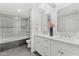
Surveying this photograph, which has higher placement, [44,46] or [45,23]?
[45,23]

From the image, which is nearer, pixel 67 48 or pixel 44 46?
pixel 67 48

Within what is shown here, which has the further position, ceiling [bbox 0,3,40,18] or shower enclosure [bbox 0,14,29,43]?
shower enclosure [bbox 0,14,29,43]

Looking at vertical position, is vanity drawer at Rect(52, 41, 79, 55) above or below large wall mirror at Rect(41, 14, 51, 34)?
below

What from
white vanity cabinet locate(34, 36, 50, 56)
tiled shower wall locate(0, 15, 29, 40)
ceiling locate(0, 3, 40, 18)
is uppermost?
ceiling locate(0, 3, 40, 18)

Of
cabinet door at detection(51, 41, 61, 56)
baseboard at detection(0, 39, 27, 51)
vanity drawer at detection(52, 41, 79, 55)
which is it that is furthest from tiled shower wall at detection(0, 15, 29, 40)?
vanity drawer at detection(52, 41, 79, 55)

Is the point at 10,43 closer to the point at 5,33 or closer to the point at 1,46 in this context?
the point at 1,46

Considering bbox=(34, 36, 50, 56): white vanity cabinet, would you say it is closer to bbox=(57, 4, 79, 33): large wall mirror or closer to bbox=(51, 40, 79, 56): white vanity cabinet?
bbox=(51, 40, 79, 56): white vanity cabinet

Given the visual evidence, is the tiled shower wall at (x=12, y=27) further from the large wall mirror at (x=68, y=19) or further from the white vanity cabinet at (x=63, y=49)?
the white vanity cabinet at (x=63, y=49)

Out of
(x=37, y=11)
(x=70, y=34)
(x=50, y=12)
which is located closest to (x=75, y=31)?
(x=70, y=34)

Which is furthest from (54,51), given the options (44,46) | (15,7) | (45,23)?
(15,7)

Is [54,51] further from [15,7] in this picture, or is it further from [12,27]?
[12,27]

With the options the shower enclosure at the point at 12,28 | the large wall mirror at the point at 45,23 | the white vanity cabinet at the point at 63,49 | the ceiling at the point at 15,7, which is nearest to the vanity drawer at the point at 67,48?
the white vanity cabinet at the point at 63,49

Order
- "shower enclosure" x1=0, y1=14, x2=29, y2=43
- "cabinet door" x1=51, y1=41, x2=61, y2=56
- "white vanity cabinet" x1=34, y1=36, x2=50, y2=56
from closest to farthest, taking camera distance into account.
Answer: "cabinet door" x1=51, y1=41, x2=61, y2=56
"white vanity cabinet" x1=34, y1=36, x2=50, y2=56
"shower enclosure" x1=0, y1=14, x2=29, y2=43

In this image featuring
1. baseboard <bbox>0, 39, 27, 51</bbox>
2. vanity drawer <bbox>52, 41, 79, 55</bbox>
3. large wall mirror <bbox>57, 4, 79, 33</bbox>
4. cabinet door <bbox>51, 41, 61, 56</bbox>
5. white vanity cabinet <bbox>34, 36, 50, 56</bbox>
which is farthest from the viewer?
baseboard <bbox>0, 39, 27, 51</bbox>
